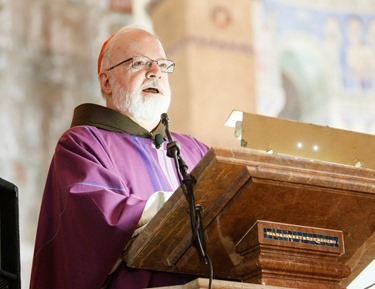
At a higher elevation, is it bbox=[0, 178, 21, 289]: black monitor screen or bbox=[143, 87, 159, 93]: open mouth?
bbox=[143, 87, 159, 93]: open mouth

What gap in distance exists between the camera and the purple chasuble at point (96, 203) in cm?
305

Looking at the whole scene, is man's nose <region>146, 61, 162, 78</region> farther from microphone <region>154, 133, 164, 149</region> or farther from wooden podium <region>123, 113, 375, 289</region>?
wooden podium <region>123, 113, 375, 289</region>

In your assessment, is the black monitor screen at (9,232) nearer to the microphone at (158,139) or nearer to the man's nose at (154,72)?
the microphone at (158,139)

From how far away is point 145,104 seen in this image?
12.7 feet

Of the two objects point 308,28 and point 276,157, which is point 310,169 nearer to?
point 276,157

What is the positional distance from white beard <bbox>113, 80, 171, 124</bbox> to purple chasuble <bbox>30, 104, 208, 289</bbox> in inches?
2.6

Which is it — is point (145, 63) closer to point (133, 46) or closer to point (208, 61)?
point (133, 46)

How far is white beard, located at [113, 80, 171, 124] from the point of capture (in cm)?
386

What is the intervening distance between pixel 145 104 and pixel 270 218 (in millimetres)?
1204

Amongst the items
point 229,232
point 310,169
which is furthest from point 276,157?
point 229,232

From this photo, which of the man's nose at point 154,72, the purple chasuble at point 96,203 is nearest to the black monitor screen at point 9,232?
the purple chasuble at point 96,203

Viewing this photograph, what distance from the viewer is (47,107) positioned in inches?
334

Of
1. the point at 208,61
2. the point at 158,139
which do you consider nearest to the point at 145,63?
the point at 158,139

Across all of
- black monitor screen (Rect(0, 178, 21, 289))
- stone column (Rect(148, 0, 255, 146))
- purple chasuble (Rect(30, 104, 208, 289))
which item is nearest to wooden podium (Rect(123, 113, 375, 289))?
purple chasuble (Rect(30, 104, 208, 289))
